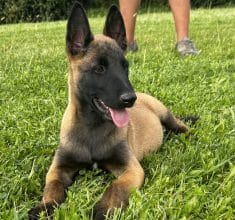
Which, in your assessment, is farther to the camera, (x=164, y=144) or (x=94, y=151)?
(x=164, y=144)

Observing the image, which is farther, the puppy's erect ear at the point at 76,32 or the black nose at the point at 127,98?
the puppy's erect ear at the point at 76,32

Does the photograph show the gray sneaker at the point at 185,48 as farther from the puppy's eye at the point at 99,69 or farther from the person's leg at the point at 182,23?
the puppy's eye at the point at 99,69

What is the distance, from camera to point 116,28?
3.74 metres

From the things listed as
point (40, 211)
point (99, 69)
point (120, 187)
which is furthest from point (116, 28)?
point (40, 211)

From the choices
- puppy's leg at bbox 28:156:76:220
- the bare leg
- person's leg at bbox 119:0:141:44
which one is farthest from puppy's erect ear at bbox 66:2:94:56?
the bare leg

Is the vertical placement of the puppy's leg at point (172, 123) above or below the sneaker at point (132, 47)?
above

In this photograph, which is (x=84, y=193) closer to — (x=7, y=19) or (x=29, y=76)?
(x=29, y=76)

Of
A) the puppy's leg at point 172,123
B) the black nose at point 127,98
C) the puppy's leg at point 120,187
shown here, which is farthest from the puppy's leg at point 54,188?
the puppy's leg at point 172,123

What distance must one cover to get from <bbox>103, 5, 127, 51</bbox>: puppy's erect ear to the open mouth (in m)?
0.55

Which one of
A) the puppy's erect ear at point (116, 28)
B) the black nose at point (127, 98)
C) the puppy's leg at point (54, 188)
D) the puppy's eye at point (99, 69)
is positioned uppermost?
the puppy's erect ear at point (116, 28)

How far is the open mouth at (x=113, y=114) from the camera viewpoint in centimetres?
327

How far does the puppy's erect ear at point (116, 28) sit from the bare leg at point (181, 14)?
12.0 ft

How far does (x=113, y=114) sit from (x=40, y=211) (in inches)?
31.9

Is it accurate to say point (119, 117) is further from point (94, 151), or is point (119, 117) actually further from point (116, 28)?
point (116, 28)
